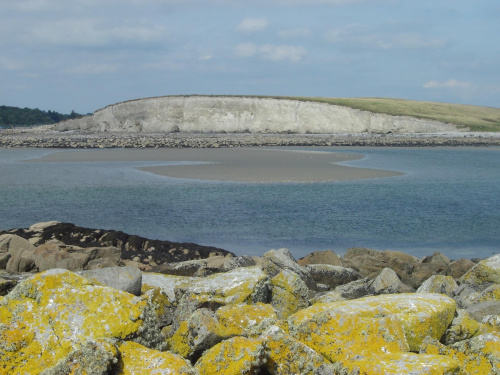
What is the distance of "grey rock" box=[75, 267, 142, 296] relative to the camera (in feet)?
18.3

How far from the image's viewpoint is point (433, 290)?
7.69m

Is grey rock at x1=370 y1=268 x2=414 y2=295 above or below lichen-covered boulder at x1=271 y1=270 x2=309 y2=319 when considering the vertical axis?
below

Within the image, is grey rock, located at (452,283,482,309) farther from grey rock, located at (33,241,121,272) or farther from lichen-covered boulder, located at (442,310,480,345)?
grey rock, located at (33,241,121,272)

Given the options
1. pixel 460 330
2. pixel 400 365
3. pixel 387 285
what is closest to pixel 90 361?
pixel 400 365

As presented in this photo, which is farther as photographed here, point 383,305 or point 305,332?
point 383,305

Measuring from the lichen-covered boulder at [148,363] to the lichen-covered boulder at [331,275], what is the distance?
15.3ft

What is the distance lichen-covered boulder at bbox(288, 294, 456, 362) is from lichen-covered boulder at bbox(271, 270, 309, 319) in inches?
24.6

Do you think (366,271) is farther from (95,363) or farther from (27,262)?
(95,363)

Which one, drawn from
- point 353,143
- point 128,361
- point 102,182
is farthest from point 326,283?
point 353,143

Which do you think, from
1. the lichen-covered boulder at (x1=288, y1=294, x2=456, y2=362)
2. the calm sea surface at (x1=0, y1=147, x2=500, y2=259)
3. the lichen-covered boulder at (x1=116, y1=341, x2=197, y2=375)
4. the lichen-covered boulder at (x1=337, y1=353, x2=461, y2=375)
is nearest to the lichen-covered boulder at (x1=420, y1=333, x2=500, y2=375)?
the lichen-covered boulder at (x1=288, y1=294, x2=456, y2=362)

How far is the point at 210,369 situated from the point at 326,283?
467cm

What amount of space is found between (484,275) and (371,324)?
4448 millimetres

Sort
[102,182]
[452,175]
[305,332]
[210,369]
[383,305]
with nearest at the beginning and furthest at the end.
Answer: [210,369]
[305,332]
[383,305]
[102,182]
[452,175]

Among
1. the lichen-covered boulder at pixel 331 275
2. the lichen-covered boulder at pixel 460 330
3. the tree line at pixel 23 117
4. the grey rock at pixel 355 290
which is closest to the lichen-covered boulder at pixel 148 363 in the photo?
the lichen-covered boulder at pixel 460 330
